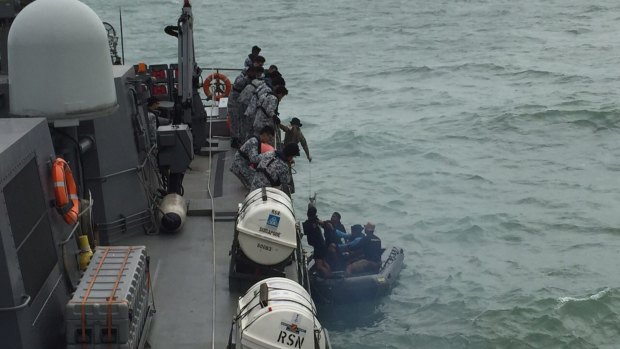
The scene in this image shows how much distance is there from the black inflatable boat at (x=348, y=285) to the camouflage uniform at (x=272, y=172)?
3541 mm

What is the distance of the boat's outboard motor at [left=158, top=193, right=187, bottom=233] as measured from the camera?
995 cm

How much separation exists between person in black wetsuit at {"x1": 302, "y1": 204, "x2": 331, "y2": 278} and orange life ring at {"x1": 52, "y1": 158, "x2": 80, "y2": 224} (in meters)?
5.95

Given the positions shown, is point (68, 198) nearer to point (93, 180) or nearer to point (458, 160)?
point (93, 180)

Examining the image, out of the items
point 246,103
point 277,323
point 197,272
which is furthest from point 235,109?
point 277,323

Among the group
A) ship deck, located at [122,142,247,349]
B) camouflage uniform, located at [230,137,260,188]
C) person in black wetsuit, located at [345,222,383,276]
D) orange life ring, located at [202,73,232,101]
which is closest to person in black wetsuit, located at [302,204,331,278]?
person in black wetsuit, located at [345,222,383,276]

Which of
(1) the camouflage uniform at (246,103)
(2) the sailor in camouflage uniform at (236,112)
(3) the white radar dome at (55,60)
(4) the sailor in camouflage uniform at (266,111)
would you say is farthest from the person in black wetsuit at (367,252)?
(3) the white radar dome at (55,60)

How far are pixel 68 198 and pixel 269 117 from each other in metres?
6.15

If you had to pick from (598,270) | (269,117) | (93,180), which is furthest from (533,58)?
(93,180)

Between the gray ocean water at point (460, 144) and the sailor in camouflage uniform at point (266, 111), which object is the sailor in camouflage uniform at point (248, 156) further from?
the gray ocean water at point (460, 144)

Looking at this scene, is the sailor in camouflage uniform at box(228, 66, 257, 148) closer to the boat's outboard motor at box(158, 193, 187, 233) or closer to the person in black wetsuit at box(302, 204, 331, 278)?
the person in black wetsuit at box(302, 204, 331, 278)

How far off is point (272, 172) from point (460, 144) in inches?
681

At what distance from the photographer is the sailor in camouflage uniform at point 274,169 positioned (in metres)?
9.94

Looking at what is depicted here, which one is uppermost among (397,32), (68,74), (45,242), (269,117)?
(68,74)

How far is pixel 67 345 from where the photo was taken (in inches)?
245
